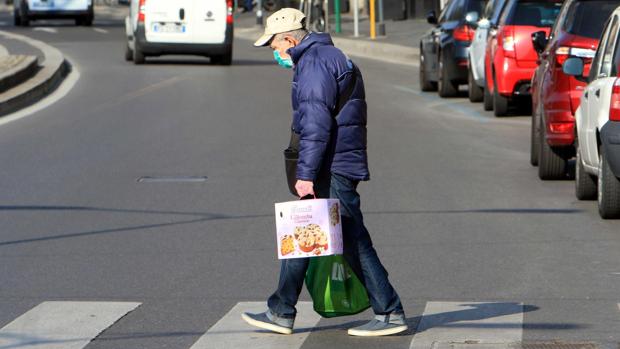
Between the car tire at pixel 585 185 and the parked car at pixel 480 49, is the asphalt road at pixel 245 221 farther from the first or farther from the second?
the parked car at pixel 480 49

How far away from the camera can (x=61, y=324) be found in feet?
26.5

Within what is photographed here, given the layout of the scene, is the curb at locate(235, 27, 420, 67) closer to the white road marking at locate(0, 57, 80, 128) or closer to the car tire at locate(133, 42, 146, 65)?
the car tire at locate(133, 42, 146, 65)

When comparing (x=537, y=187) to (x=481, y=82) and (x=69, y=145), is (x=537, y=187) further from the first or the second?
(x=481, y=82)

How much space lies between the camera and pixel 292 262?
25.5 feet

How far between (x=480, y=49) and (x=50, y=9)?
103ft

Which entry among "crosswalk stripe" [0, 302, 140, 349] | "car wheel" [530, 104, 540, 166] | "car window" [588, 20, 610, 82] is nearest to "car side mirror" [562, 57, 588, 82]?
"car window" [588, 20, 610, 82]

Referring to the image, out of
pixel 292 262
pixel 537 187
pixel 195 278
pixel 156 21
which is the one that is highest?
pixel 292 262

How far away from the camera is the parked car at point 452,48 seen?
24.7 m

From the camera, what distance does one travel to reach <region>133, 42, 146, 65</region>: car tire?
3212 cm

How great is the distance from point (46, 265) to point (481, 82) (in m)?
13.8

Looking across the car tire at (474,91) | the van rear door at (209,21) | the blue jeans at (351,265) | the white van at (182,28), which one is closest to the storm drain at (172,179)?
the blue jeans at (351,265)

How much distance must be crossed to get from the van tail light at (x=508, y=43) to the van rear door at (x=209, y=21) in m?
12.6

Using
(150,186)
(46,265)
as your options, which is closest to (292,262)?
(46,265)

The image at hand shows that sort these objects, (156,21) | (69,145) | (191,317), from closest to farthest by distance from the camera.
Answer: (191,317) → (69,145) → (156,21)
